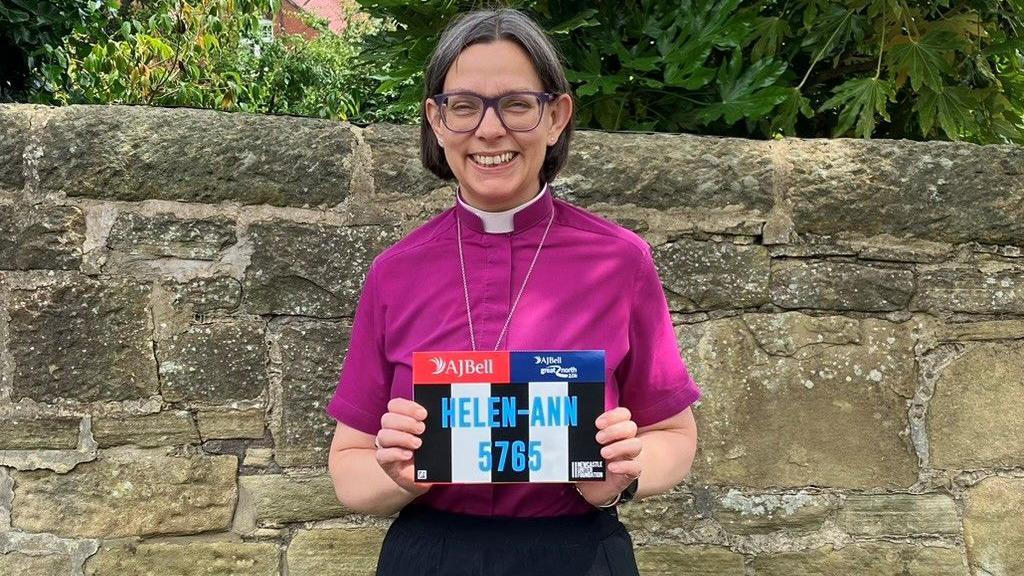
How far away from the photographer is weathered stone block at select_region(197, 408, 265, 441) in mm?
2109

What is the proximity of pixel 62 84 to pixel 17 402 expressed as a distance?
7.84ft

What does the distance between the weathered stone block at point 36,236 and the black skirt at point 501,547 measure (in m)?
1.04

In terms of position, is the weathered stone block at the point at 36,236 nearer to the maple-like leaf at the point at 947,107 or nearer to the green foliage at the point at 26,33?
the green foliage at the point at 26,33

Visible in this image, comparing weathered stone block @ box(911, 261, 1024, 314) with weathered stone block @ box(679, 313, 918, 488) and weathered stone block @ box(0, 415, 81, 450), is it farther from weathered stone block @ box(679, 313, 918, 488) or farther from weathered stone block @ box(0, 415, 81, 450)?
weathered stone block @ box(0, 415, 81, 450)

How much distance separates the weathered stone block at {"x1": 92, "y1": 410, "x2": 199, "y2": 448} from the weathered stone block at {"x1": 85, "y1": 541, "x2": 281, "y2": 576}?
218mm

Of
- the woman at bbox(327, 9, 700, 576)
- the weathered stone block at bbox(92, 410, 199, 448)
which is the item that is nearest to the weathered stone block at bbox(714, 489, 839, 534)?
the woman at bbox(327, 9, 700, 576)

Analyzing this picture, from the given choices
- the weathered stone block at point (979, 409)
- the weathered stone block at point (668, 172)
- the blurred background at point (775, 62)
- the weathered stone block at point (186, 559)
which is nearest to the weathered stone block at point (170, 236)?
the blurred background at point (775, 62)

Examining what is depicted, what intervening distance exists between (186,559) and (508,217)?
1.15m

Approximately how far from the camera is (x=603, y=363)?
132 cm

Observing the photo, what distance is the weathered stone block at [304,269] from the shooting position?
210 centimetres

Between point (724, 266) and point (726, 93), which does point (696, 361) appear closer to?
point (724, 266)

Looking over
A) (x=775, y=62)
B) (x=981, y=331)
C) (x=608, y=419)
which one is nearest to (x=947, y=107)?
(x=775, y=62)

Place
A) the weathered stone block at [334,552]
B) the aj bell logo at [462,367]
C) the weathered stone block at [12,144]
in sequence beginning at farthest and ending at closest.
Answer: the weathered stone block at [334,552], the weathered stone block at [12,144], the aj bell logo at [462,367]

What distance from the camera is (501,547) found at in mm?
1424
